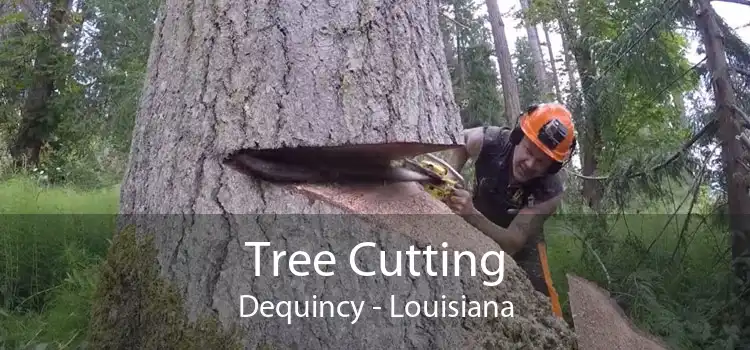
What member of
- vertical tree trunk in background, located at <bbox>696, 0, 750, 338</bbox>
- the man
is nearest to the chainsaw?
the man

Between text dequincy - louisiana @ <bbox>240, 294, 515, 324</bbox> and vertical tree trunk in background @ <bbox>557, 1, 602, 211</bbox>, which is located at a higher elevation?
vertical tree trunk in background @ <bbox>557, 1, 602, 211</bbox>

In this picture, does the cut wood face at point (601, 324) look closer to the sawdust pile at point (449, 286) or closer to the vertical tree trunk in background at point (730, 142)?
the vertical tree trunk in background at point (730, 142)

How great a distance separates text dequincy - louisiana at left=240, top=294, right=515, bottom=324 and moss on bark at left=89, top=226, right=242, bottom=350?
0.09 meters

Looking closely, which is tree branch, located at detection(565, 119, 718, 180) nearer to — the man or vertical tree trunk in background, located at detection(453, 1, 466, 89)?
the man

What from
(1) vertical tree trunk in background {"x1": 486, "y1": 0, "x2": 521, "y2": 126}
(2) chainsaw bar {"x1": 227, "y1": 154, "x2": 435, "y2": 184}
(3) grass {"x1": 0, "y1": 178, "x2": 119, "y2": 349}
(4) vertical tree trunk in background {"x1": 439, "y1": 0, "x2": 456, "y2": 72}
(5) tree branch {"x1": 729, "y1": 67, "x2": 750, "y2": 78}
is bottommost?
(3) grass {"x1": 0, "y1": 178, "x2": 119, "y2": 349}

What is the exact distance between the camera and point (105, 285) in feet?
6.51

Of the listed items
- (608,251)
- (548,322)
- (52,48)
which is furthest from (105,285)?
(52,48)

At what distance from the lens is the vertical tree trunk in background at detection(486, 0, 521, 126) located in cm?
1011

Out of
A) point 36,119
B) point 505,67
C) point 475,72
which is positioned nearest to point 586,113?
point 505,67

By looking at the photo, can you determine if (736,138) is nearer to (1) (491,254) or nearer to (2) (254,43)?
(1) (491,254)

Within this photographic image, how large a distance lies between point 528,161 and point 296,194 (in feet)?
5.28

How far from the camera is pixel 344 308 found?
1.55 m

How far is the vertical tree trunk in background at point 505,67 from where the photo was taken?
10.1 m

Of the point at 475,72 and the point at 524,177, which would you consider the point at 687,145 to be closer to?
the point at 524,177
